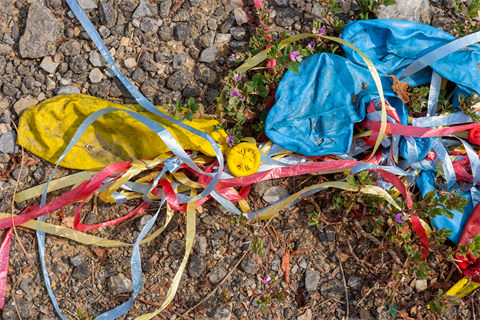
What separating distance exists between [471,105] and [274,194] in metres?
1.10

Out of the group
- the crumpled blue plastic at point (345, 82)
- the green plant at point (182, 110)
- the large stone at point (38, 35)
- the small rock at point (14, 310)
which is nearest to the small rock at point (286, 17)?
the crumpled blue plastic at point (345, 82)

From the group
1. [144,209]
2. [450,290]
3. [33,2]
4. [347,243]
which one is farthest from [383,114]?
[33,2]

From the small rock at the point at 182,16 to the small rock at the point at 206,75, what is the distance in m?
0.30

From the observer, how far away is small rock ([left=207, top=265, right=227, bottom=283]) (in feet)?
6.54

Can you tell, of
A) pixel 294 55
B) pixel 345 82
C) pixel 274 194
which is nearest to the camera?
pixel 294 55

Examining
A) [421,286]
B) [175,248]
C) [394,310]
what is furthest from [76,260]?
[421,286]

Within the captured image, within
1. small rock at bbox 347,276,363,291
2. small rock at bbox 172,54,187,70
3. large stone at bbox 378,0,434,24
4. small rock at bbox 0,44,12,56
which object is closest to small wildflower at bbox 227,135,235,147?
small rock at bbox 172,54,187,70

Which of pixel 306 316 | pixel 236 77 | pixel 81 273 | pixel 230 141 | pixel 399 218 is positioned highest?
pixel 236 77

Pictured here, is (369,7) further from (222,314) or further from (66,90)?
(222,314)

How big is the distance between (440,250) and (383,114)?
81 cm

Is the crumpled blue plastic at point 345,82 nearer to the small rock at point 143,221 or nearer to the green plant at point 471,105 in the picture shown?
the green plant at point 471,105

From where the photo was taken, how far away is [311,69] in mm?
1932

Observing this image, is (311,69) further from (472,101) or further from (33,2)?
(33,2)

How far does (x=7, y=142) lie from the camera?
2055 millimetres
